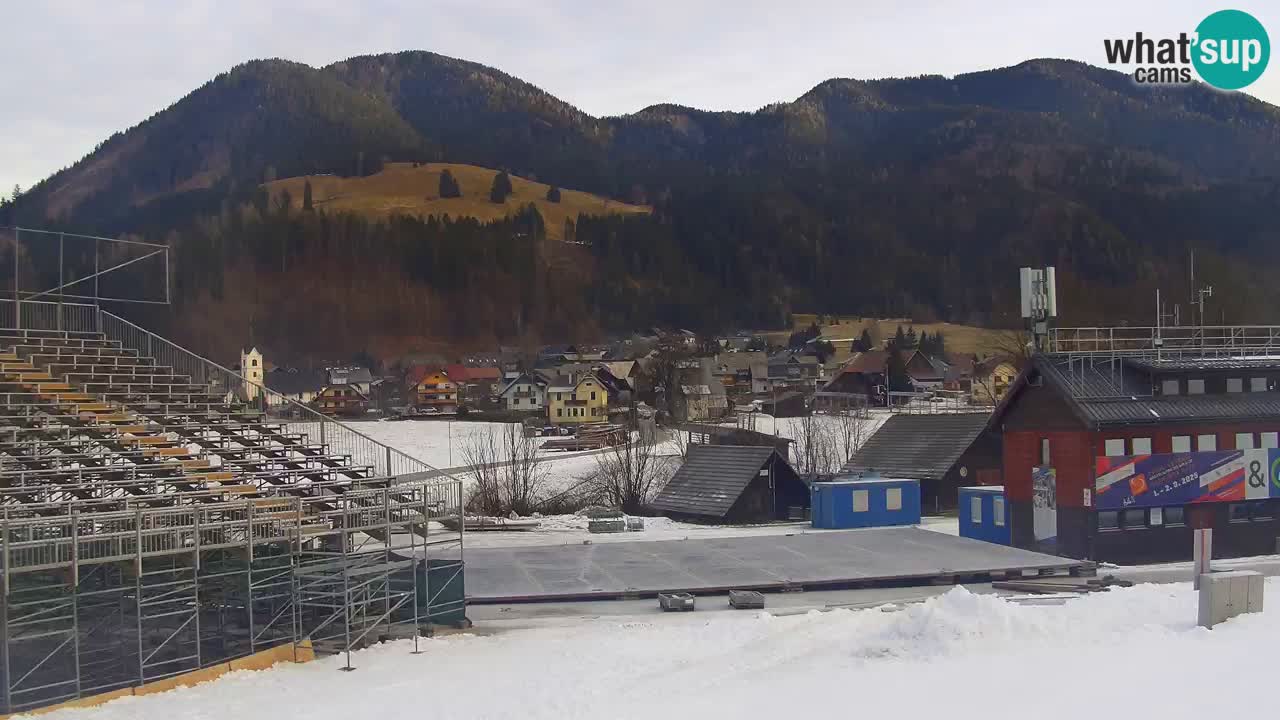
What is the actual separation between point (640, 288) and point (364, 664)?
588 feet

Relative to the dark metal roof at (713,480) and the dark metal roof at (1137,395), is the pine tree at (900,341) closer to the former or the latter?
the dark metal roof at (713,480)

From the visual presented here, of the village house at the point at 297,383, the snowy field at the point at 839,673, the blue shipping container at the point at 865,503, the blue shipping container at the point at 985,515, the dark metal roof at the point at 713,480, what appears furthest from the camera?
the village house at the point at 297,383

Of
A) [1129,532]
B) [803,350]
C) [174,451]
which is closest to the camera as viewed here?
[174,451]

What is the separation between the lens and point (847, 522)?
1496 inches

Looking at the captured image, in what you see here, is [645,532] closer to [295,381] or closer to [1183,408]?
[1183,408]

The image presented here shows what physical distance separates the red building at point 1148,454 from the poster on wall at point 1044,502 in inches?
1.2

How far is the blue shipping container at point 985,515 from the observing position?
3284cm

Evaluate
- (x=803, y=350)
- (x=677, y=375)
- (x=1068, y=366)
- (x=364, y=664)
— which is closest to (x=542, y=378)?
(x=677, y=375)

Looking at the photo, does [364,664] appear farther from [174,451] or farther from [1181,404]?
[1181,404]

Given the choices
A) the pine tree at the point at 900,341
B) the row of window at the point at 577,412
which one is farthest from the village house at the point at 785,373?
the row of window at the point at 577,412

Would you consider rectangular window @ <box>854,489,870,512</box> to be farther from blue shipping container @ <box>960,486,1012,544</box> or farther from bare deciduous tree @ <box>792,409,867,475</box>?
bare deciduous tree @ <box>792,409,867,475</box>

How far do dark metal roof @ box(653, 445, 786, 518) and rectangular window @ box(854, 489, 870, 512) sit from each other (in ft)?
12.9

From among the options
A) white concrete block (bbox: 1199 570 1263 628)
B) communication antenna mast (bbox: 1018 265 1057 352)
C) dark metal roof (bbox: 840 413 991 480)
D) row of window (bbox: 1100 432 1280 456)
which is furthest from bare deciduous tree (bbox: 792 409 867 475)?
white concrete block (bbox: 1199 570 1263 628)

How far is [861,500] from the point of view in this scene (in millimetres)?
38219
